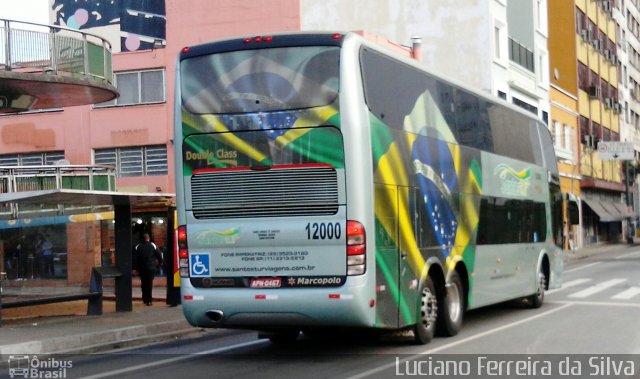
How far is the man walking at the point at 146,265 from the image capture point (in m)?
22.0

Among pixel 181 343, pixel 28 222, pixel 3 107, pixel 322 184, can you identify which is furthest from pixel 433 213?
pixel 28 222

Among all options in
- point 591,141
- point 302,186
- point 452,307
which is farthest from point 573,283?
point 591,141

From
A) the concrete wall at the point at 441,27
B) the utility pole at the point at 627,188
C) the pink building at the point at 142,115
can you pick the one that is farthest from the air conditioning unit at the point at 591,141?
the pink building at the point at 142,115

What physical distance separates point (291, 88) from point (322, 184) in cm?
125

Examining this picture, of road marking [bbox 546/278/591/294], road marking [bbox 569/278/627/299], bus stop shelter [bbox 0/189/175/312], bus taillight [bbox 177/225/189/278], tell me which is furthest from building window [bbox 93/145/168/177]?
bus taillight [bbox 177/225/189/278]

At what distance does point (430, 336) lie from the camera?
1351 centimetres

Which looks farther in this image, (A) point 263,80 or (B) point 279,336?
(B) point 279,336

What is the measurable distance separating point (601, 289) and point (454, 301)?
33.9ft

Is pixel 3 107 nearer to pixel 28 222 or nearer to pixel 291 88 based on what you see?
pixel 28 222

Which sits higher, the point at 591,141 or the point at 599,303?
the point at 591,141

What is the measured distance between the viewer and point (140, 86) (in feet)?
128

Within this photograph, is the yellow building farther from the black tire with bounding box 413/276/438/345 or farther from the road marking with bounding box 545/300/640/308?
the black tire with bounding box 413/276/438/345

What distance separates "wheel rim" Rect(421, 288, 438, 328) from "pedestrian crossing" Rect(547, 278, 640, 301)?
8.40 metres

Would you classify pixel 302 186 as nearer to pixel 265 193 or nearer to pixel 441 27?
pixel 265 193
